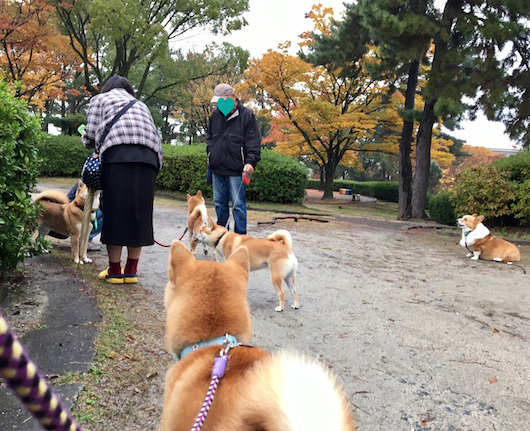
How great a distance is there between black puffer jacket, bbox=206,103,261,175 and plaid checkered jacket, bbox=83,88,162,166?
60.9 inches

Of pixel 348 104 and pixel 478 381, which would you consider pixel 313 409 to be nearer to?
pixel 478 381

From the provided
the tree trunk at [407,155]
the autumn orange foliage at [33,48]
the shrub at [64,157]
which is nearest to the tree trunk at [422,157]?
the tree trunk at [407,155]

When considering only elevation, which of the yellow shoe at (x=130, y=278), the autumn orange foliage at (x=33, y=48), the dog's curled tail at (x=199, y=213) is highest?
the autumn orange foliage at (x=33, y=48)

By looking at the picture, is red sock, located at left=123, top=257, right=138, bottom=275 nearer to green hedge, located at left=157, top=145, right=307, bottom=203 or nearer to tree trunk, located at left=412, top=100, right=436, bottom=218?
green hedge, located at left=157, top=145, right=307, bottom=203

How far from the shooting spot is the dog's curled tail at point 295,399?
0.83m

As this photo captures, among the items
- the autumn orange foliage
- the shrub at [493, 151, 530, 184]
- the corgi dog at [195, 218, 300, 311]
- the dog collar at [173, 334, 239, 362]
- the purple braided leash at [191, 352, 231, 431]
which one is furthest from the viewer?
the autumn orange foliage

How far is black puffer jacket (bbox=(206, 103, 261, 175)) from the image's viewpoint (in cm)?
495

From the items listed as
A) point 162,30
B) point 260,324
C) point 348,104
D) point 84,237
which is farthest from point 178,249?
point 348,104

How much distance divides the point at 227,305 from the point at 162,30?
17.1 meters

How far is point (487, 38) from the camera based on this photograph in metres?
10.7

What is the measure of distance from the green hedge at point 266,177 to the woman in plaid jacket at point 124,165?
971 cm

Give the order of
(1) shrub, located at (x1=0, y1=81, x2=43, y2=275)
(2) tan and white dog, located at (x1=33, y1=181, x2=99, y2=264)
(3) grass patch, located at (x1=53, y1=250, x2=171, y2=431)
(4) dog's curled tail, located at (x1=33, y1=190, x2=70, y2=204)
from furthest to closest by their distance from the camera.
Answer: (4) dog's curled tail, located at (x1=33, y1=190, x2=70, y2=204), (2) tan and white dog, located at (x1=33, y1=181, x2=99, y2=264), (1) shrub, located at (x1=0, y1=81, x2=43, y2=275), (3) grass patch, located at (x1=53, y1=250, x2=171, y2=431)

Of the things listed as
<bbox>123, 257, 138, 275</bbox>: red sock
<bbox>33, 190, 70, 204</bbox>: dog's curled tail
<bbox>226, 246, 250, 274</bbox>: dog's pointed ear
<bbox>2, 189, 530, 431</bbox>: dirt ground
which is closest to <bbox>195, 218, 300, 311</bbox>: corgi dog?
<bbox>2, 189, 530, 431</bbox>: dirt ground

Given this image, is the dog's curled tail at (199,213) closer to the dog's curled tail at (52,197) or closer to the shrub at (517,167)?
the dog's curled tail at (52,197)
